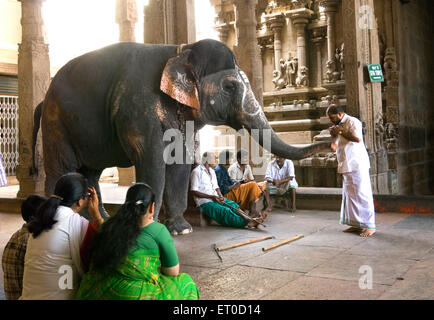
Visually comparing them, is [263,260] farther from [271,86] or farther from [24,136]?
[271,86]

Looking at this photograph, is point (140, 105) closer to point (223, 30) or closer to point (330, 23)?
point (330, 23)

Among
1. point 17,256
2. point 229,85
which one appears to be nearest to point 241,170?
point 229,85

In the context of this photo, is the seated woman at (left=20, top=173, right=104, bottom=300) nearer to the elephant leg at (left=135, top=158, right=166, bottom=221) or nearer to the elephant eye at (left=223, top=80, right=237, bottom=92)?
the elephant leg at (left=135, top=158, right=166, bottom=221)

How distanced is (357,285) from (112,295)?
77.1 inches

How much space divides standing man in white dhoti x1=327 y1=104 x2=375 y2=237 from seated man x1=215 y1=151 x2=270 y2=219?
4.41 feet

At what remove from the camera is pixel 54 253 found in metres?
2.88

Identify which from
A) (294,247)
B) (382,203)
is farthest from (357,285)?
(382,203)

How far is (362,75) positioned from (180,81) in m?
4.74

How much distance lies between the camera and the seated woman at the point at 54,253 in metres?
2.87

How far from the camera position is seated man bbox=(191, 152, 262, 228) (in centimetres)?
652

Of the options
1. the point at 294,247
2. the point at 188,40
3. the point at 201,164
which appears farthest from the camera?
the point at 188,40

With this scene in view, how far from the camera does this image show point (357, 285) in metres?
3.74

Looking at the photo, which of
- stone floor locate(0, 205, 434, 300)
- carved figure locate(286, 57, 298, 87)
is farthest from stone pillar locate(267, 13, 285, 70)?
stone floor locate(0, 205, 434, 300)

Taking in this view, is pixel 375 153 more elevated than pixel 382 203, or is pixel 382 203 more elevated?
pixel 375 153
